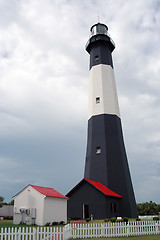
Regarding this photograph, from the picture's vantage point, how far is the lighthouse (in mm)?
24283

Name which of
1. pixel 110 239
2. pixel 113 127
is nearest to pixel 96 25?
pixel 113 127

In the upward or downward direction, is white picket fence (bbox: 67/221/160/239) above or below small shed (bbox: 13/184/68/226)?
below

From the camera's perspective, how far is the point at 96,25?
1385 inches

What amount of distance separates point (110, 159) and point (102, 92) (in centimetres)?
863

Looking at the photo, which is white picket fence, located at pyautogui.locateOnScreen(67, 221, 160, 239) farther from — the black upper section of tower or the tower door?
the black upper section of tower

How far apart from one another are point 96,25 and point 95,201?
25.0 meters

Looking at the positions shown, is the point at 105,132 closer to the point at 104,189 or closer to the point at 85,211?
the point at 104,189

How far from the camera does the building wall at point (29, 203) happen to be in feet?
64.3

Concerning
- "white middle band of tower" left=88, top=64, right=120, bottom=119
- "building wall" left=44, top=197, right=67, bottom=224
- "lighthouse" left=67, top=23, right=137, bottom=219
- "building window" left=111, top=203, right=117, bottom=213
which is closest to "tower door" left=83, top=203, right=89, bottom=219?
"lighthouse" left=67, top=23, right=137, bottom=219

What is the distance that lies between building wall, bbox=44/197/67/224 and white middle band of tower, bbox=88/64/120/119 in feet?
40.7

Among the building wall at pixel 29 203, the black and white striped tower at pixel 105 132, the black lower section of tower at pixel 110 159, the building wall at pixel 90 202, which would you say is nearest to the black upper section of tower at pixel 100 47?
the black and white striped tower at pixel 105 132

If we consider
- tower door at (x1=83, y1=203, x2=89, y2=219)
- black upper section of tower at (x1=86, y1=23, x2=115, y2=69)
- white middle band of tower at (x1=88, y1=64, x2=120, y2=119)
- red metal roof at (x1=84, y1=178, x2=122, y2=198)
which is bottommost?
tower door at (x1=83, y1=203, x2=89, y2=219)

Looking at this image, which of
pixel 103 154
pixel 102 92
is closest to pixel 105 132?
pixel 103 154

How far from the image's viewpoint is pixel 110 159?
27.4m
